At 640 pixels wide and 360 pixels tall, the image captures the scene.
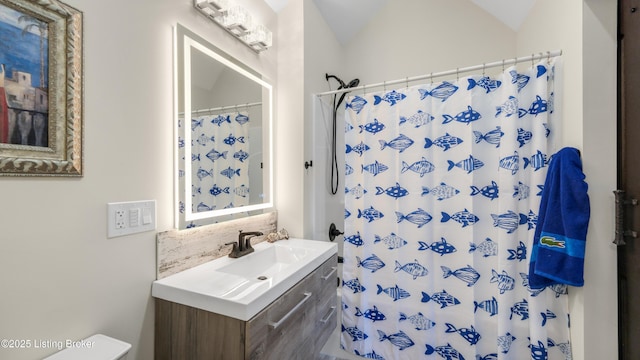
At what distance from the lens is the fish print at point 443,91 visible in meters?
1.59

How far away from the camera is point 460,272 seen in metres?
1.58

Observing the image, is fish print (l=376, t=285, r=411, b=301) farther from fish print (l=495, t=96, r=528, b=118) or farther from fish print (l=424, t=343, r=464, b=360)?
fish print (l=495, t=96, r=528, b=118)

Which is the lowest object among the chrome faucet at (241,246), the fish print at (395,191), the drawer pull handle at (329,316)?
the drawer pull handle at (329,316)

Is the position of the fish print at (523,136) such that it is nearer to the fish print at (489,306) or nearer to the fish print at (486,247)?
the fish print at (486,247)

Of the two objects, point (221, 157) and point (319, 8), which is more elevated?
point (319, 8)

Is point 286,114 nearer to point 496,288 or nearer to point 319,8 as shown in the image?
point 319,8

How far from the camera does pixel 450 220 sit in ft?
5.24

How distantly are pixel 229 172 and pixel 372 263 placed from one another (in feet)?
3.80

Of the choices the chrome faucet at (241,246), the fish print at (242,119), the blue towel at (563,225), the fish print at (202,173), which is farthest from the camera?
the fish print at (242,119)

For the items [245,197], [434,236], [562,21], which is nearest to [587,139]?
[562,21]

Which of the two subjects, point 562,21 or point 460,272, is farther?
point 460,272

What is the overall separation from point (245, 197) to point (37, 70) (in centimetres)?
107

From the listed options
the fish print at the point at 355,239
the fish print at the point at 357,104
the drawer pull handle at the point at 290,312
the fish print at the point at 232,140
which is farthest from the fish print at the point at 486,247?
the fish print at the point at 232,140

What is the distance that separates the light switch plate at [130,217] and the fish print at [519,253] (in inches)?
73.0
